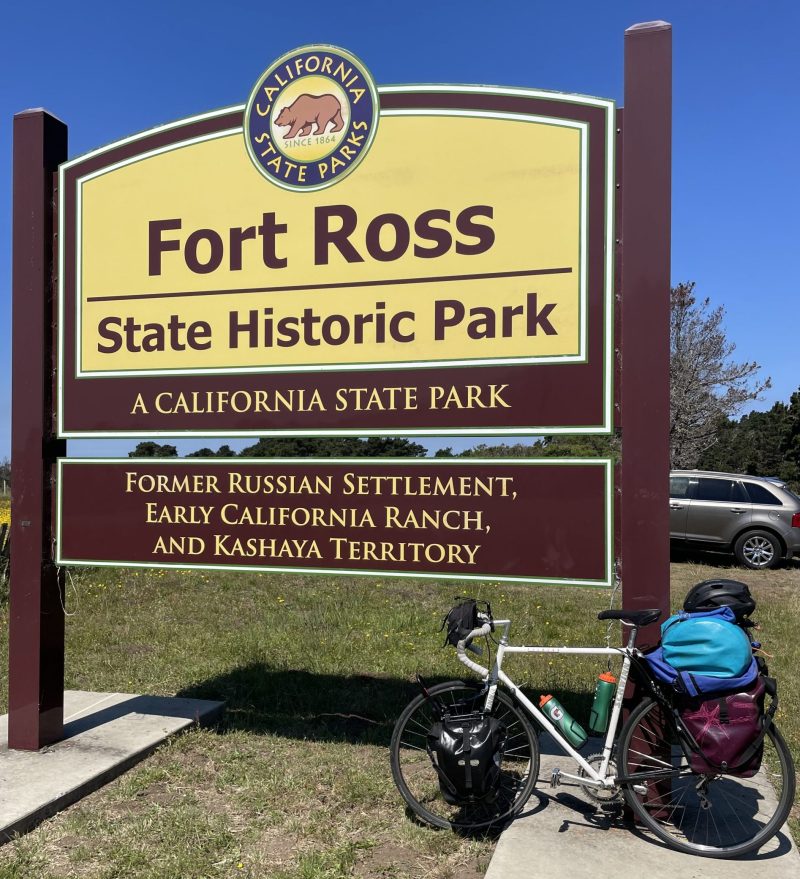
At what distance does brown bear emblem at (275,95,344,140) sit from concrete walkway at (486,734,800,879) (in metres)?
3.81

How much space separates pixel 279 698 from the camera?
234 inches

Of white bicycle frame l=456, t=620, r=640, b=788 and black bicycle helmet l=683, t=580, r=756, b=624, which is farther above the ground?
black bicycle helmet l=683, t=580, r=756, b=624

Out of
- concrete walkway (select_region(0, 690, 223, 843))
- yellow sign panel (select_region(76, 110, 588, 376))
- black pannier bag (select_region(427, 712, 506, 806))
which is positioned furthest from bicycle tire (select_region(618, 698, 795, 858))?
concrete walkway (select_region(0, 690, 223, 843))

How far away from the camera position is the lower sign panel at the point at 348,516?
163 inches

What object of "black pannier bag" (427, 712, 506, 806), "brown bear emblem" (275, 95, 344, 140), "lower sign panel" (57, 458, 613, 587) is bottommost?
"black pannier bag" (427, 712, 506, 806)

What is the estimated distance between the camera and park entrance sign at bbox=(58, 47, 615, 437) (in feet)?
13.6

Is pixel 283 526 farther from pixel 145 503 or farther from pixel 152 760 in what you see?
pixel 152 760

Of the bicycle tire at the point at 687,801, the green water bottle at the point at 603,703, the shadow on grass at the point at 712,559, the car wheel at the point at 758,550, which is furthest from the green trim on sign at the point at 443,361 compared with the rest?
the car wheel at the point at 758,550

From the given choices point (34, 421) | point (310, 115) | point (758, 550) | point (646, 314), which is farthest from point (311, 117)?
point (758, 550)

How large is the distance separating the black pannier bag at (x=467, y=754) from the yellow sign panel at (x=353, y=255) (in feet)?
6.07

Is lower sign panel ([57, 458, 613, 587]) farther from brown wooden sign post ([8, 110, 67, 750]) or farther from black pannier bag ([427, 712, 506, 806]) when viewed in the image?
black pannier bag ([427, 712, 506, 806])

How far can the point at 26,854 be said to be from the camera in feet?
11.9

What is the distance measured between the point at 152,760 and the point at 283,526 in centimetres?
165

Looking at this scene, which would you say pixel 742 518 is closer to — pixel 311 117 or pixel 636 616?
pixel 636 616
